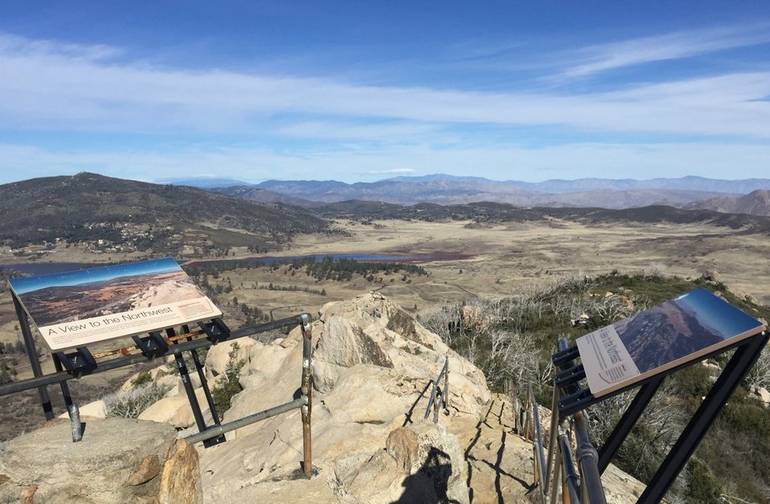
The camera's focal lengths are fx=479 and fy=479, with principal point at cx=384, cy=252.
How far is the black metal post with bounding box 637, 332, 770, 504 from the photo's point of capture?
106 inches

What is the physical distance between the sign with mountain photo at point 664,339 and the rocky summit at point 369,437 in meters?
4.00

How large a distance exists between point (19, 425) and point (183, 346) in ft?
89.8

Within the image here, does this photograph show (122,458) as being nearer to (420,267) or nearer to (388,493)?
(388,493)

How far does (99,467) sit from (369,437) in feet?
14.3

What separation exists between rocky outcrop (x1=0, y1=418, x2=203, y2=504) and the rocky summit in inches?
2.3

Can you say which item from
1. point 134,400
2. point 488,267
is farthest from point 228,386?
point 488,267

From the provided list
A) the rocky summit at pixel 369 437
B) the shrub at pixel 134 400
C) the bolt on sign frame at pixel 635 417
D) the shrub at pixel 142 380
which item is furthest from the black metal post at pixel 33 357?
the shrub at pixel 142 380

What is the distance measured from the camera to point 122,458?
4211 mm

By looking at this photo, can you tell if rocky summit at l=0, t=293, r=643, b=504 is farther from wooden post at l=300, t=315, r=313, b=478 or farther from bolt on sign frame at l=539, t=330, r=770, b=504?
bolt on sign frame at l=539, t=330, r=770, b=504

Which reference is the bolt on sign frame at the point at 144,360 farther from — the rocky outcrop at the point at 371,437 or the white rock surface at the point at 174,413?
the white rock surface at the point at 174,413

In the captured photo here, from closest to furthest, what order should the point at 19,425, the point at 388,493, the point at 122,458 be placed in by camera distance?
the point at 122,458, the point at 388,493, the point at 19,425

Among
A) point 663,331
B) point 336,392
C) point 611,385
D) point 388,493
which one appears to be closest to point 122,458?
point 388,493

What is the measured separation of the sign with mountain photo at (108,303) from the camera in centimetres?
487

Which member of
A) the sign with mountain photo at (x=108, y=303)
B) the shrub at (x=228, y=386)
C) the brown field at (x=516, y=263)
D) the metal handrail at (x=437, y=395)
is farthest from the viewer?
the brown field at (x=516, y=263)
